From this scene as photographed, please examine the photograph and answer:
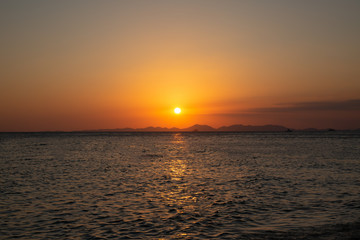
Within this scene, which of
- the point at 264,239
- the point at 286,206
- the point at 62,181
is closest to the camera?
the point at 264,239

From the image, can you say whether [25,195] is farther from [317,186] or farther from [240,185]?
[317,186]

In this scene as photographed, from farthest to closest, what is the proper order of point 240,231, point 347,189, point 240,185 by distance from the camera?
point 240,185
point 347,189
point 240,231

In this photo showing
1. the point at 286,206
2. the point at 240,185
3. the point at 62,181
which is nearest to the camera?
the point at 286,206

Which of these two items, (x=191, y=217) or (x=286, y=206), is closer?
(x=191, y=217)

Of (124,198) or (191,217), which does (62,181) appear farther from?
(191,217)

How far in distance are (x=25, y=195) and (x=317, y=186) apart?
2262cm

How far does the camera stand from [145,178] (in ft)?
105

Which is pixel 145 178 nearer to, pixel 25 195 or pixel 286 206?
pixel 25 195

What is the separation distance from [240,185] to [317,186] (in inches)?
244

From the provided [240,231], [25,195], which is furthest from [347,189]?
[25,195]

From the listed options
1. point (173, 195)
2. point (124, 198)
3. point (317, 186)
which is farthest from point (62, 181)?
point (317, 186)

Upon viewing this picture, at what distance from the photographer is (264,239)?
13.2 m

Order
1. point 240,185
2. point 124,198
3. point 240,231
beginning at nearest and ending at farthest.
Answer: point 240,231, point 124,198, point 240,185

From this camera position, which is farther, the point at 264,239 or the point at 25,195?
the point at 25,195
